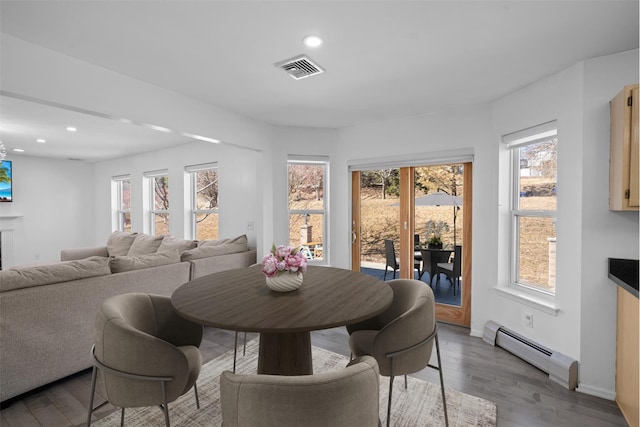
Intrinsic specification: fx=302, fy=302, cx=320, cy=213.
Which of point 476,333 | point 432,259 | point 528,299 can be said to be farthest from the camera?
point 432,259

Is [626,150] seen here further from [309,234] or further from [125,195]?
[125,195]

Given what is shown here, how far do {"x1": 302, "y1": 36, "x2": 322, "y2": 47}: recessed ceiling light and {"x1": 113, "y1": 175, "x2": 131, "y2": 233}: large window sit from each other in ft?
20.4

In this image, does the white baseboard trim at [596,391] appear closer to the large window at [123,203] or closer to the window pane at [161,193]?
the window pane at [161,193]

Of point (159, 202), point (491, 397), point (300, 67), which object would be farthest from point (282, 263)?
point (159, 202)

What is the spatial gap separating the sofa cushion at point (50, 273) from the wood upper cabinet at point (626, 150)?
390 cm

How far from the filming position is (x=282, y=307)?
1444mm

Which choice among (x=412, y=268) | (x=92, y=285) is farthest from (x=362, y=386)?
(x=412, y=268)

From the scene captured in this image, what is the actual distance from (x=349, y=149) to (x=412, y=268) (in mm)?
1783

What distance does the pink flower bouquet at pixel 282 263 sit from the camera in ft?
5.54

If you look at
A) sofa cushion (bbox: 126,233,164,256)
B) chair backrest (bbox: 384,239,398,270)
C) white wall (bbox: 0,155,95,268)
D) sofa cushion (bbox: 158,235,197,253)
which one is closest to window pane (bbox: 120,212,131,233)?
white wall (bbox: 0,155,95,268)

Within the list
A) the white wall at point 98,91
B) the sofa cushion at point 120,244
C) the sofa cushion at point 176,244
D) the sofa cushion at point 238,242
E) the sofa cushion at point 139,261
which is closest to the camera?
the white wall at point 98,91

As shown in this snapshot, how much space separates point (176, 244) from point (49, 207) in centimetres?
446

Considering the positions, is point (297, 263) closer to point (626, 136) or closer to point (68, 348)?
point (68, 348)

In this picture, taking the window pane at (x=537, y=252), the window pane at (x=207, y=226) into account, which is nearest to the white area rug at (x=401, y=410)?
the window pane at (x=537, y=252)
